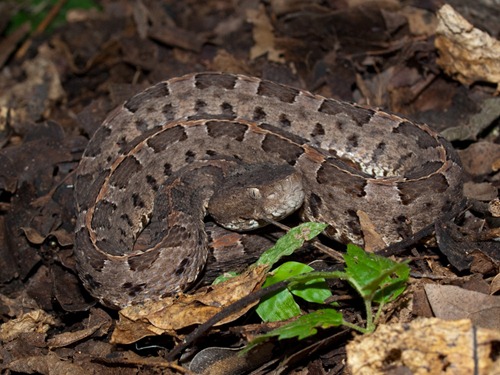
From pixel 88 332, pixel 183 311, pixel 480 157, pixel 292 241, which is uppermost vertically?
pixel 292 241

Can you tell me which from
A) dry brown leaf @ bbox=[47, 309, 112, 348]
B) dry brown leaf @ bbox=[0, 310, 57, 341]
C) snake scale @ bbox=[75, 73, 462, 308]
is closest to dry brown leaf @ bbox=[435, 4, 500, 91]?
snake scale @ bbox=[75, 73, 462, 308]

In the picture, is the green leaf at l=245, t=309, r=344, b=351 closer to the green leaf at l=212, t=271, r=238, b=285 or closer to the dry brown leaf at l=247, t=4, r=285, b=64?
the green leaf at l=212, t=271, r=238, b=285

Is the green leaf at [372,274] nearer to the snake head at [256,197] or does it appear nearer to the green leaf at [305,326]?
the green leaf at [305,326]

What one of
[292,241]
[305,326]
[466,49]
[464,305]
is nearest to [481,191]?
[464,305]

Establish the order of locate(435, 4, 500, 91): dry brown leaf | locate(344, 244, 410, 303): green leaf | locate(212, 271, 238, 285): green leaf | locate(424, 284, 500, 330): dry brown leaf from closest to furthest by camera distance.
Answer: locate(344, 244, 410, 303): green leaf → locate(424, 284, 500, 330): dry brown leaf → locate(212, 271, 238, 285): green leaf → locate(435, 4, 500, 91): dry brown leaf

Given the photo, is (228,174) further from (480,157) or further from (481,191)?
(480,157)

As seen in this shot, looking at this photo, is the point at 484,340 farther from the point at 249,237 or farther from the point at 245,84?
the point at 245,84

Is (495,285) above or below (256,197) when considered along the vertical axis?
below
